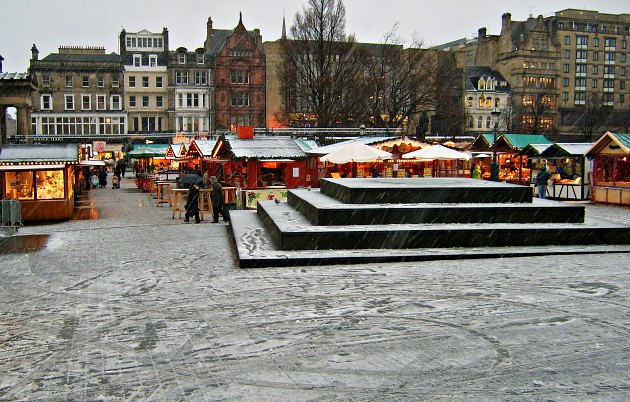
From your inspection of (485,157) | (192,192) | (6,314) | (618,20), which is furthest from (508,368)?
(618,20)

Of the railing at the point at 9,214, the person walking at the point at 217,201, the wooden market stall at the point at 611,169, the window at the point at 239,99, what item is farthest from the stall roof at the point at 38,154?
the window at the point at 239,99

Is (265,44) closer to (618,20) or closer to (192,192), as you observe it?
(618,20)

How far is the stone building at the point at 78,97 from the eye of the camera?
69.1m

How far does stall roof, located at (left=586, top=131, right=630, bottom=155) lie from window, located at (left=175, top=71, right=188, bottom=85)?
5181 cm

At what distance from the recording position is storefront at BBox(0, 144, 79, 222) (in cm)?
2189

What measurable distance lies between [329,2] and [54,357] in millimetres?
39681

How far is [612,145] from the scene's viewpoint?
26.9 meters

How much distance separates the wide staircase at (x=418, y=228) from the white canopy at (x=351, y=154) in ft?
28.0

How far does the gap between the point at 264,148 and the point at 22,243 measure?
1057 cm

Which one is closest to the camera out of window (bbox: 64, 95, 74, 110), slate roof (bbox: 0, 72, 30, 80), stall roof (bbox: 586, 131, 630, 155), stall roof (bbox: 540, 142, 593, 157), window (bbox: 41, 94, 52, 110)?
stall roof (bbox: 586, 131, 630, 155)

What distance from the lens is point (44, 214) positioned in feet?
73.0

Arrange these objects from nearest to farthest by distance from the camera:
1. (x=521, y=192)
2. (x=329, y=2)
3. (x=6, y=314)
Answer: (x=6, y=314), (x=521, y=192), (x=329, y=2)

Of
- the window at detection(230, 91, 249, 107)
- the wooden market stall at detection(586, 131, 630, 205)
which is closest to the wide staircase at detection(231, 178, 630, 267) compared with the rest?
the wooden market stall at detection(586, 131, 630, 205)

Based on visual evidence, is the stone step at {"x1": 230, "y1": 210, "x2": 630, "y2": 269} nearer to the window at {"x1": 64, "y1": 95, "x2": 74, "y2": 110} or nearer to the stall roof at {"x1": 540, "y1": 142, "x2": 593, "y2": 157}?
the stall roof at {"x1": 540, "y1": 142, "x2": 593, "y2": 157}
